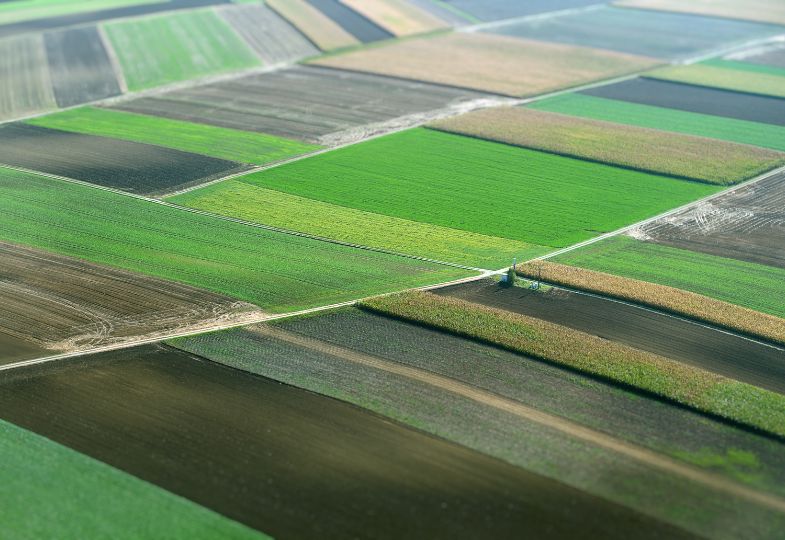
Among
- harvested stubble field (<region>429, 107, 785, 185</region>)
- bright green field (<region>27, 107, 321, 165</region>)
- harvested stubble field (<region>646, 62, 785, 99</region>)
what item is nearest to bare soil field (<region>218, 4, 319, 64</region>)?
bright green field (<region>27, 107, 321, 165</region>)

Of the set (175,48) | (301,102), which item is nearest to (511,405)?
(301,102)

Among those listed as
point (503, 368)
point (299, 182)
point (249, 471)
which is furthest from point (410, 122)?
point (249, 471)

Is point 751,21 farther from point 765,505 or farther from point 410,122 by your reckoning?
Result: point 765,505

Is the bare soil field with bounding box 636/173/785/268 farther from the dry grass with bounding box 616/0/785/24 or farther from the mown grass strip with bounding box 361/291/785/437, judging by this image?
the dry grass with bounding box 616/0/785/24

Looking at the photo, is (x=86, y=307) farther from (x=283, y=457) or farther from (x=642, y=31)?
(x=642, y=31)

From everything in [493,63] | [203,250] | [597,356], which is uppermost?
[493,63]

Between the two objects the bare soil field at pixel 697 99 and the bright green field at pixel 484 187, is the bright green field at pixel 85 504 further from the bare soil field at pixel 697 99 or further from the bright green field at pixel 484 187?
the bare soil field at pixel 697 99
